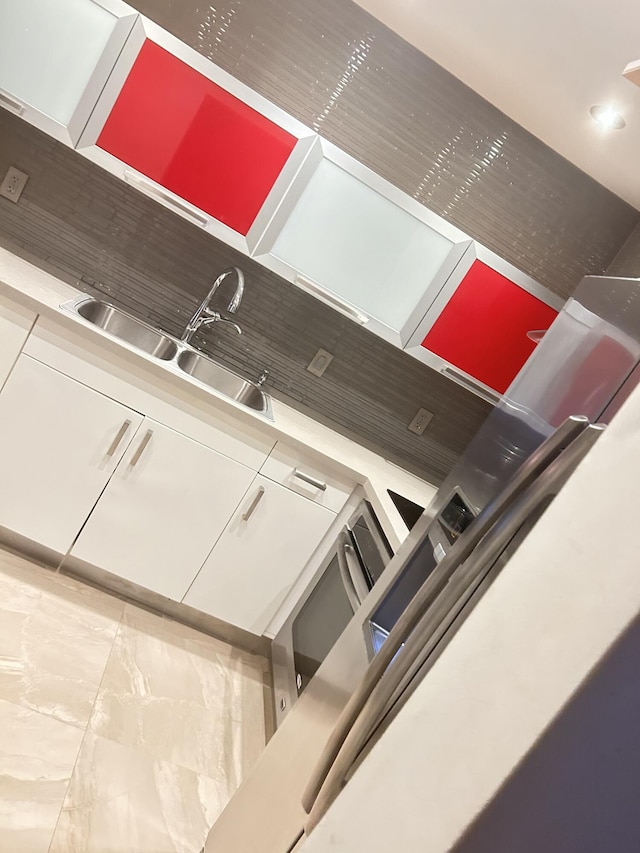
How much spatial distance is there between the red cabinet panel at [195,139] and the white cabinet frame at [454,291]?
762mm

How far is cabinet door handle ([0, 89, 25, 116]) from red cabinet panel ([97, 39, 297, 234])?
0.88 feet

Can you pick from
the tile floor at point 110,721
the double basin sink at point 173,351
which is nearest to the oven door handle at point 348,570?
the double basin sink at point 173,351

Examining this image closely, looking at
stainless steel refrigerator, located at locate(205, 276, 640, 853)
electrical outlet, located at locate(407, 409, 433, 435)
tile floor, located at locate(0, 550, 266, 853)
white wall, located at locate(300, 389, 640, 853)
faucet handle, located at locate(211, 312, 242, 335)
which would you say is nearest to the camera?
white wall, located at locate(300, 389, 640, 853)

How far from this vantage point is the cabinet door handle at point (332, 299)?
2324 mm

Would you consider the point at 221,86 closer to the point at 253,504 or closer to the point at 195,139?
the point at 195,139

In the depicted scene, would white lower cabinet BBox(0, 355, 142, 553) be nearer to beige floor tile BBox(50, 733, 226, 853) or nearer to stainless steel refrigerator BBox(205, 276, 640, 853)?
beige floor tile BBox(50, 733, 226, 853)

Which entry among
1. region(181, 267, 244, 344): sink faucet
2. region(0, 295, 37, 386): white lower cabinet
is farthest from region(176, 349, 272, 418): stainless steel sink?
region(0, 295, 37, 386): white lower cabinet

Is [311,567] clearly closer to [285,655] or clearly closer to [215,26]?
[285,655]

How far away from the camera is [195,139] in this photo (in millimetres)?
2180

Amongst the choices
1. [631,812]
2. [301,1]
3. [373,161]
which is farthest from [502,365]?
[631,812]

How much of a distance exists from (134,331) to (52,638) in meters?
1.24

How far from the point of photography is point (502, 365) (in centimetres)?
253

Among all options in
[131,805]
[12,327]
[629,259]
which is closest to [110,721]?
[131,805]

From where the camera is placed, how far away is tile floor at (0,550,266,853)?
160 cm
